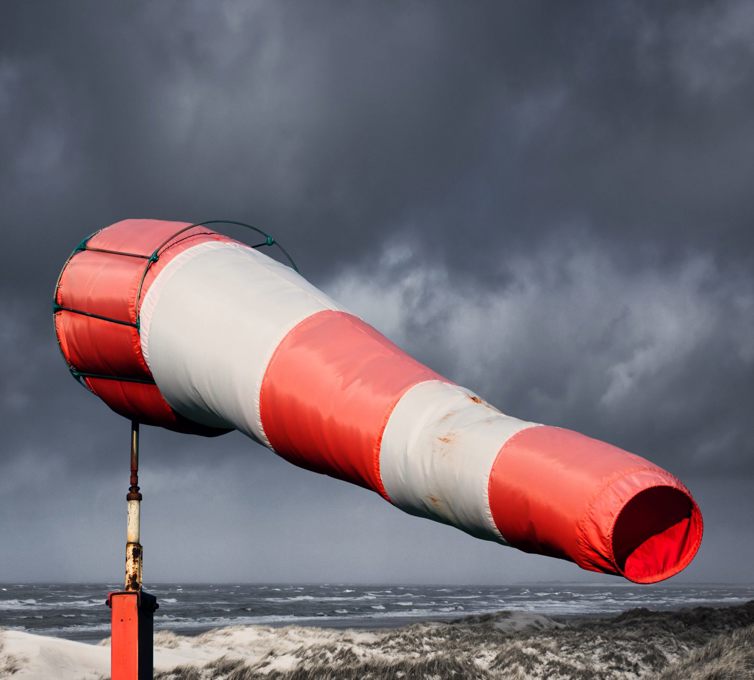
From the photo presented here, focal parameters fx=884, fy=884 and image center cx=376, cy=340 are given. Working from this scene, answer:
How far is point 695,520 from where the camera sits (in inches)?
119

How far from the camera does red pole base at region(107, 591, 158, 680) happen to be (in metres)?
4.52

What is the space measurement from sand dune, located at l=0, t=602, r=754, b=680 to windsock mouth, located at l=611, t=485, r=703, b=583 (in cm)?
597

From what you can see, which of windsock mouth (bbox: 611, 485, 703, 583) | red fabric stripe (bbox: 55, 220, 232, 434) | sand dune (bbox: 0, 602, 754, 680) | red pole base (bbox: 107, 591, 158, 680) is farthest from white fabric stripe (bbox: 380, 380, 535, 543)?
sand dune (bbox: 0, 602, 754, 680)

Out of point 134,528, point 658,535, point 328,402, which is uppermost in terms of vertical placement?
point 328,402

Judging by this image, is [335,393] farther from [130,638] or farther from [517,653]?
[517,653]

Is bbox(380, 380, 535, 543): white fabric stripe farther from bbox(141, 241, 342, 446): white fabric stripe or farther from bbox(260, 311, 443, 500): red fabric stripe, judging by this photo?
bbox(141, 241, 342, 446): white fabric stripe

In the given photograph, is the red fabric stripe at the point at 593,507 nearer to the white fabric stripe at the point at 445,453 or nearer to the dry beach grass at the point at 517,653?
the white fabric stripe at the point at 445,453

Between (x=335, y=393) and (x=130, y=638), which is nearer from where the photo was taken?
(x=335, y=393)

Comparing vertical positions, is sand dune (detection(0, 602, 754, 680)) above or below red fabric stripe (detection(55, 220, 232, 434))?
below

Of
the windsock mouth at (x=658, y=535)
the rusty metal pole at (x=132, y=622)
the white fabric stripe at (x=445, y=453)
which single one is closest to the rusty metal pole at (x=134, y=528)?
the rusty metal pole at (x=132, y=622)

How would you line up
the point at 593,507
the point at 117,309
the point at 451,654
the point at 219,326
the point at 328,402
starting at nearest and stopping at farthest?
1. the point at 593,507
2. the point at 328,402
3. the point at 219,326
4. the point at 117,309
5. the point at 451,654

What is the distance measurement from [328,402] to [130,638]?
6.27ft

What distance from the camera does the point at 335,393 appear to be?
3.68 m

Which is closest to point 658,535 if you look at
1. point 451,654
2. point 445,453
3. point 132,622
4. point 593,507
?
point 593,507
